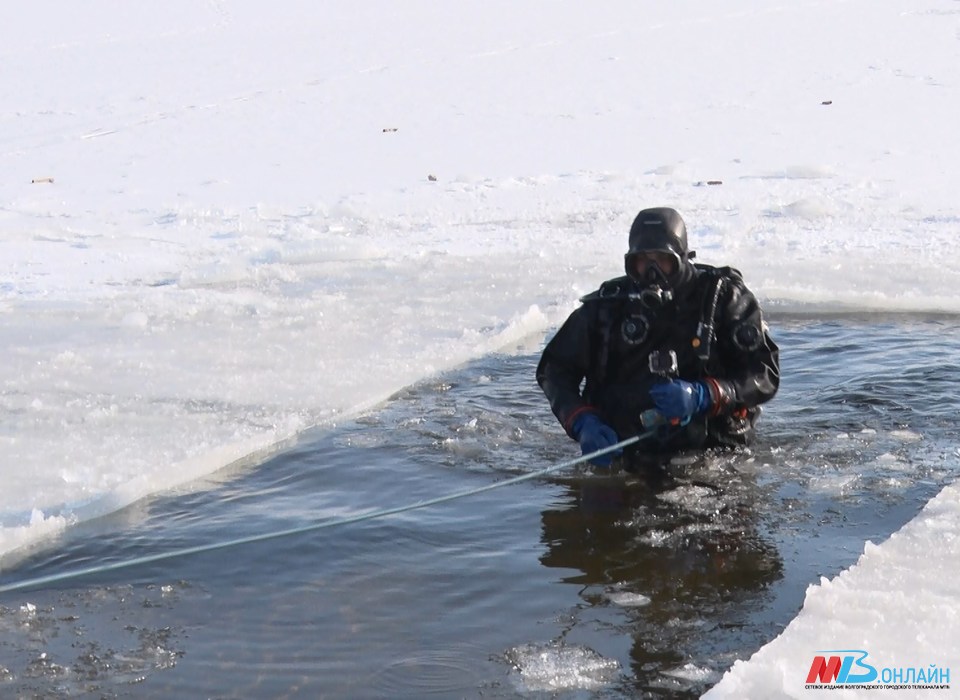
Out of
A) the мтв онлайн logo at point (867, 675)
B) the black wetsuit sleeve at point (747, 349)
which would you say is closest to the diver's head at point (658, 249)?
the black wetsuit sleeve at point (747, 349)

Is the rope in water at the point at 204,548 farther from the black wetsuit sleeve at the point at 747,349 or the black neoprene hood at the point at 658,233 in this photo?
the black neoprene hood at the point at 658,233

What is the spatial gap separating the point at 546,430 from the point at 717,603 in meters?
2.17

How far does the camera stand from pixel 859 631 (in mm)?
3199

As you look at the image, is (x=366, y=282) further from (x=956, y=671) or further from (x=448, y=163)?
(x=956, y=671)

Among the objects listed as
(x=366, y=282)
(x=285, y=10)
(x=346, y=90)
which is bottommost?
(x=366, y=282)

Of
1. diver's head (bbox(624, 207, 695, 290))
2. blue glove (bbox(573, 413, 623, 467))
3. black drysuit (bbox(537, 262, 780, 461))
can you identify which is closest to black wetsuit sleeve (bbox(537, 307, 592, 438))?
black drysuit (bbox(537, 262, 780, 461))

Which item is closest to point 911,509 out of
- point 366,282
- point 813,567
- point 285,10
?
point 813,567

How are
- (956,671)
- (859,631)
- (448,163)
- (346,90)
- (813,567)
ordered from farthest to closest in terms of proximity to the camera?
(346,90), (448,163), (813,567), (859,631), (956,671)

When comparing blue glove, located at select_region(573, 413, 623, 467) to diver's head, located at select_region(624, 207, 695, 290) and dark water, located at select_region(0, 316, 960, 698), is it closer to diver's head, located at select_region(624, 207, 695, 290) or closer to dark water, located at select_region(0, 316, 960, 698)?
dark water, located at select_region(0, 316, 960, 698)

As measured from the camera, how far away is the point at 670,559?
A: 404 cm

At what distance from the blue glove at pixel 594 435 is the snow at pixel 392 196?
1.17 meters

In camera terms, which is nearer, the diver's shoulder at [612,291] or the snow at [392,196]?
the diver's shoulder at [612,291]

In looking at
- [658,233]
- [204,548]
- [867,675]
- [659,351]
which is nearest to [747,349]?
[659,351]

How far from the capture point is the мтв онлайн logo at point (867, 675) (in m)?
2.93
